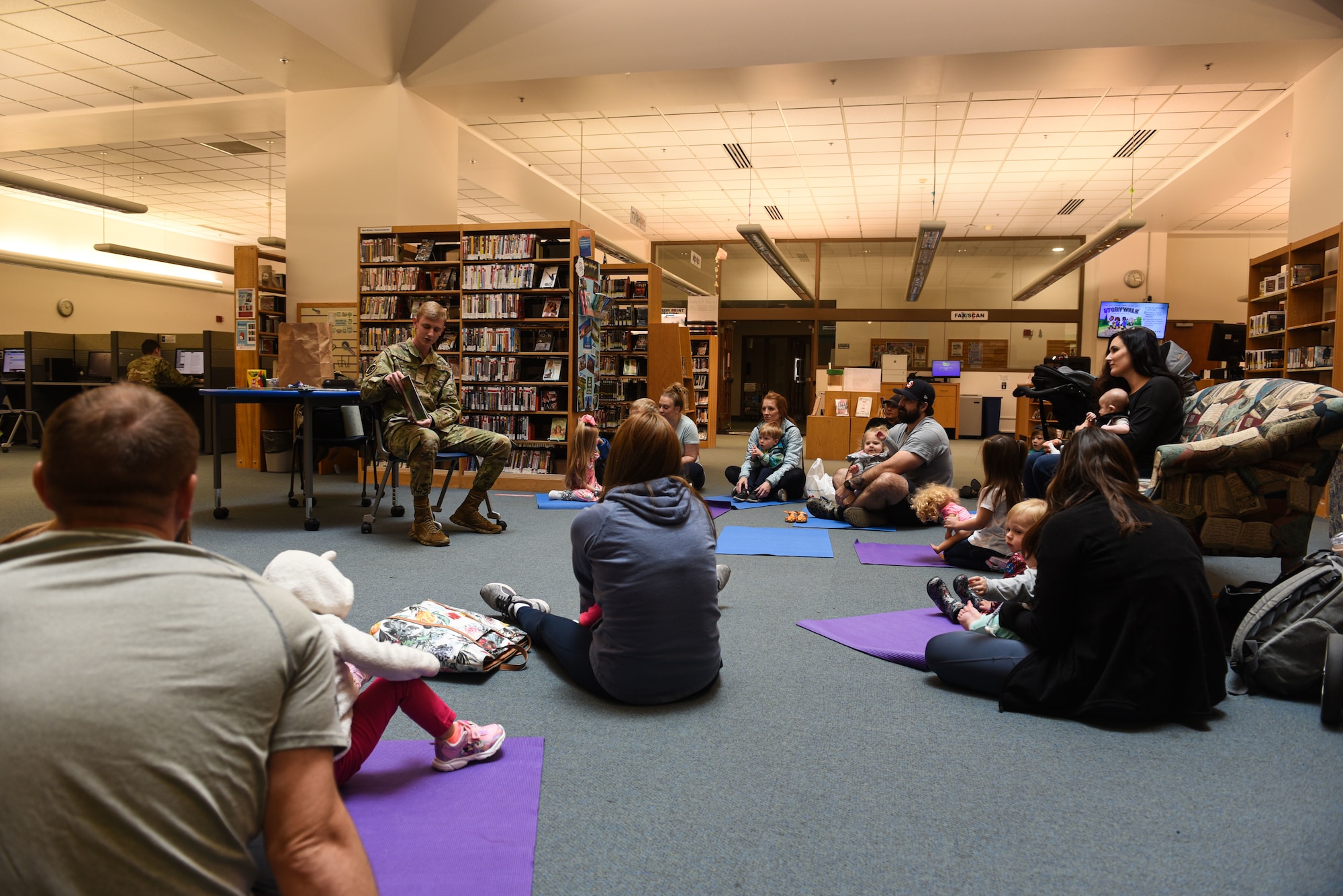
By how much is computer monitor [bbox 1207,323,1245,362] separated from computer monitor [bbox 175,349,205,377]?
13692 millimetres

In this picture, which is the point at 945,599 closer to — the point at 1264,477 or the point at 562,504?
the point at 1264,477

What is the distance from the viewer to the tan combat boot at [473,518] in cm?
525

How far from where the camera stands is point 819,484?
6.53 metres

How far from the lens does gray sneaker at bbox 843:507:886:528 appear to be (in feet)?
18.9

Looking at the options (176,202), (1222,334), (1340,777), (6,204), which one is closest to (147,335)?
(176,202)

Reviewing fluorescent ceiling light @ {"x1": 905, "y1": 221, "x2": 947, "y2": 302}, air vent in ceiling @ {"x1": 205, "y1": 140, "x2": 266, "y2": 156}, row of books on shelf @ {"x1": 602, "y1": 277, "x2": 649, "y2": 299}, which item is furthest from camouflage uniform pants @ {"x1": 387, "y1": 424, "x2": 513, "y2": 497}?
air vent in ceiling @ {"x1": 205, "y1": 140, "x2": 266, "y2": 156}

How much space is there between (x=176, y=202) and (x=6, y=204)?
2.58 metres

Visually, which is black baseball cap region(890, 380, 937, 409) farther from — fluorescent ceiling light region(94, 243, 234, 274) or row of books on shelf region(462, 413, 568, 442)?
fluorescent ceiling light region(94, 243, 234, 274)

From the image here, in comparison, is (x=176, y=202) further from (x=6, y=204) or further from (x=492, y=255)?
(x=492, y=255)

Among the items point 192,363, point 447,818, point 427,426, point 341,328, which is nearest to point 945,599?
point 447,818

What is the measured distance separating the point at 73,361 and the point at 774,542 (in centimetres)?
1233

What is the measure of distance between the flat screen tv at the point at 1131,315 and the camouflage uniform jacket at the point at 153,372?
14.4 m

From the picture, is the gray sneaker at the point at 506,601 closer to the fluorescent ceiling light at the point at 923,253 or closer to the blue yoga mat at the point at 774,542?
the blue yoga mat at the point at 774,542

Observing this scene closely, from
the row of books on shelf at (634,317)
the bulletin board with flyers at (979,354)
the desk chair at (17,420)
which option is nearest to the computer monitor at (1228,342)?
the bulletin board with flyers at (979,354)
